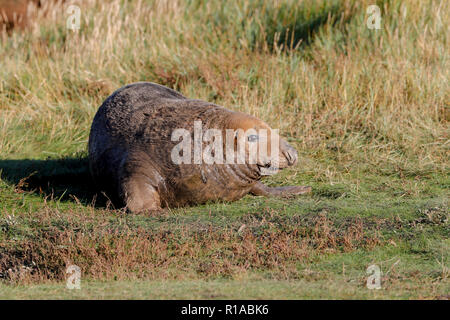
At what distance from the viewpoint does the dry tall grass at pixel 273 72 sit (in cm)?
907

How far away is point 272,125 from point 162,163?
2.75 meters

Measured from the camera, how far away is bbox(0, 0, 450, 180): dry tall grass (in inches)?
357

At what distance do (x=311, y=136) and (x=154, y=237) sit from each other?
3.95 m

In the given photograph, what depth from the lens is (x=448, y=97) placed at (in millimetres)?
9414

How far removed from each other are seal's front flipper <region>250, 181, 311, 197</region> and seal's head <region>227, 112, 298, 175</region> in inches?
11.6

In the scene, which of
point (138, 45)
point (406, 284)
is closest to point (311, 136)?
point (138, 45)

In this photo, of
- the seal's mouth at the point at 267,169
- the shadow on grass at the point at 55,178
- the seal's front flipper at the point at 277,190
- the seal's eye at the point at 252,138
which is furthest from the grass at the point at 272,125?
the seal's eye at the point at 252,138

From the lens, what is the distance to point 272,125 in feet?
30.5

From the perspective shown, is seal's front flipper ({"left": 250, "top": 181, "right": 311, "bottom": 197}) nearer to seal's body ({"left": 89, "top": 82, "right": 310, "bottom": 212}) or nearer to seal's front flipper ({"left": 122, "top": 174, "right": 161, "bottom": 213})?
seal's body ({"left": 89, "top": 82, "right": 310, "bottom": 212})

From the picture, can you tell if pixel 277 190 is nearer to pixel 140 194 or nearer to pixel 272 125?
pixel 140 194

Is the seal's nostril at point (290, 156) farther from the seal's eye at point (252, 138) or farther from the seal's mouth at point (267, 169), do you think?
the seal's eye at point (252, 138)

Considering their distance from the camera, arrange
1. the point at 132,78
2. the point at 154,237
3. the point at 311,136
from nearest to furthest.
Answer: the point at 154,237
the point at 311,136
the point at 132,78

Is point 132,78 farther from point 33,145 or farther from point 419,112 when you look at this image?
point 419,112

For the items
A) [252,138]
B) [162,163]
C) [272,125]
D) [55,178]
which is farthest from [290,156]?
[55,178]
